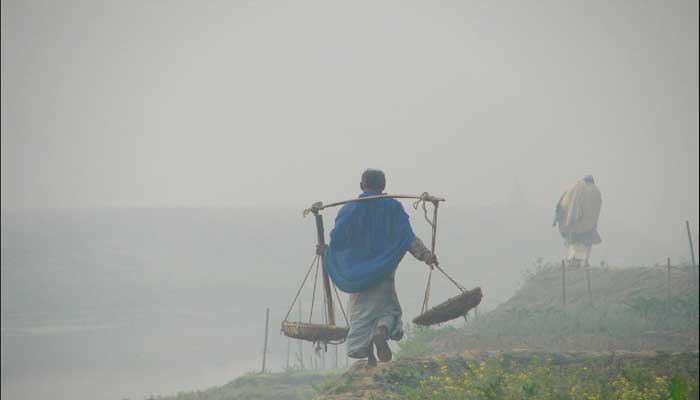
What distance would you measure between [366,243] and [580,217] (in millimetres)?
13477

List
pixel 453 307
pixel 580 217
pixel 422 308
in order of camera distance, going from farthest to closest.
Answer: pixel 580 217 → pixel 422 308 → pixel 453 307

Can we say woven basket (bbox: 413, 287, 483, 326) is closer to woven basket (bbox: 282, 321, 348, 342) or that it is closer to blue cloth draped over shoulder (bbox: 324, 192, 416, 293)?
blue cloth draped over shoulder (bbox: 324, 192, 416, 293)

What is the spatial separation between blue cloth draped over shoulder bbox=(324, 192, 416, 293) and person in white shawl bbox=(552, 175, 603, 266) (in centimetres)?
1316

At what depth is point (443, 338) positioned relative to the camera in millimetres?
15719

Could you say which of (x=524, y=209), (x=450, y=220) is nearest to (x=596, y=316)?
A: (x=450, y=220)

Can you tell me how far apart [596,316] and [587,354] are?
22.4ft

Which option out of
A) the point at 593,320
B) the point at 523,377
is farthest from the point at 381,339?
the point at 593,320

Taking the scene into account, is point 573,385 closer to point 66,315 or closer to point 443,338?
point 443,338

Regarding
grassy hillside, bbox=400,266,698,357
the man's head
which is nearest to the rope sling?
the man's head

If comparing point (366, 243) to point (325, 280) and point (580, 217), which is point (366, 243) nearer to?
point (325, 280)

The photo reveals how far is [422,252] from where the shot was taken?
8609mm

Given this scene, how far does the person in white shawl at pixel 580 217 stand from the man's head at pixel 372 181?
42.9ft

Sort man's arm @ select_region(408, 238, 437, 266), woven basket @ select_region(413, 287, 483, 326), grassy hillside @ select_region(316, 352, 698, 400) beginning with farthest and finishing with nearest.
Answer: man's arm @ select_region(408, 238, 437, 266) → woven basket @ select_region(413, 287, 483, 326) → grassy hillside @ select_region(316, 352, 698, 400)

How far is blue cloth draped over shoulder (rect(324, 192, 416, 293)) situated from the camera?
348 inches
